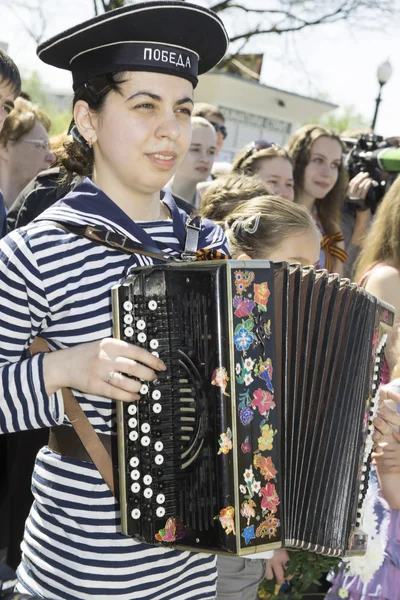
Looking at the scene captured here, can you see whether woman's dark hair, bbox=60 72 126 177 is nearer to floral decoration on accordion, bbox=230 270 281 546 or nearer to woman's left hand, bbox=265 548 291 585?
floral decoration on accordion, bbox=230 270 281 546

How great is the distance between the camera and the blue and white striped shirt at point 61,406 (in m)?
1.66

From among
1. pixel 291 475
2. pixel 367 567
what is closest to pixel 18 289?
pixel 291 475

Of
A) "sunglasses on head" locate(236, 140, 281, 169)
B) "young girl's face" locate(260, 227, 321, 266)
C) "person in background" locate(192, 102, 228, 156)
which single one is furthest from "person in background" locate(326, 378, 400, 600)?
"person in background" locate(192, 102, 228, 156)

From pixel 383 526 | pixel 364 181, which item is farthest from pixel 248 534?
pixel 364 181

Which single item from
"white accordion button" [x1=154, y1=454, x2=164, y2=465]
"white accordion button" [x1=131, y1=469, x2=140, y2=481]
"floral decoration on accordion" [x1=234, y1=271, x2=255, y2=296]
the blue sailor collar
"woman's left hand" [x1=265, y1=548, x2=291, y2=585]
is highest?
the blue sailor collar

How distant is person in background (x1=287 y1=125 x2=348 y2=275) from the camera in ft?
15.9

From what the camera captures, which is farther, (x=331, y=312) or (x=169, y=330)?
(x=331, y=312)

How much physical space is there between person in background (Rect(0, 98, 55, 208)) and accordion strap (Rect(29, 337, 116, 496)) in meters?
2.68

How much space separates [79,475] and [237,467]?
1.19ft

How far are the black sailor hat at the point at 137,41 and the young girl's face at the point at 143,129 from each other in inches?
1.5

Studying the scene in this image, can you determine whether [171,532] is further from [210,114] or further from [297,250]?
[210,114]

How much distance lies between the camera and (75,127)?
1.95 m

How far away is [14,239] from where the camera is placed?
5.56ft

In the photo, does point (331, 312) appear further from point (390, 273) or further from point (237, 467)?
point (390, 273)
